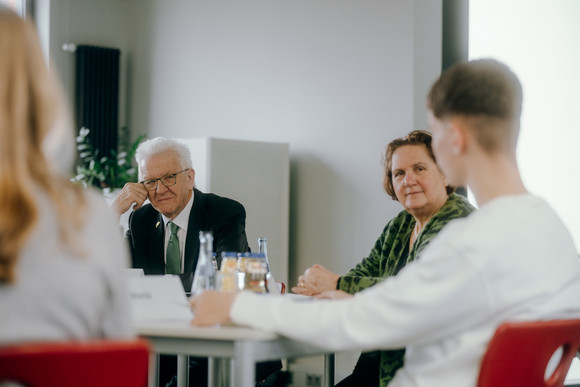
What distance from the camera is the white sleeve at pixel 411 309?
164 cm

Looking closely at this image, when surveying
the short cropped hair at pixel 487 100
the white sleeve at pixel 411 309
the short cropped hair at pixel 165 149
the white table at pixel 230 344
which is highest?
the short cropped hair at pixel 487 100

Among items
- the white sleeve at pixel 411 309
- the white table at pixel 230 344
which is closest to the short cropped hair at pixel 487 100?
the white sleeve at pixel 411 309

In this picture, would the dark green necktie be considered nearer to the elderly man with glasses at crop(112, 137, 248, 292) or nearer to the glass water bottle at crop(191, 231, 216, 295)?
the elderly man with glasses at crop(112, 137, 248, 292)

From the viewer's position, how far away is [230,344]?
196 centimetres

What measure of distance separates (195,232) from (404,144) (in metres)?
1.06

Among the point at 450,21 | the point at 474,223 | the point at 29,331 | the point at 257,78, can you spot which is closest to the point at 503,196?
the point at 474,223

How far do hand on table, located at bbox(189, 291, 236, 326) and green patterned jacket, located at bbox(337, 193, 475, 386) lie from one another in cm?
75

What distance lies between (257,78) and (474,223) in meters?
4.26

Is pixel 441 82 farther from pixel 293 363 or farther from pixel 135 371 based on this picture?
pixel 293 363

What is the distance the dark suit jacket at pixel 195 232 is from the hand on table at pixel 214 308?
5.03ft

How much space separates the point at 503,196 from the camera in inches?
69.7

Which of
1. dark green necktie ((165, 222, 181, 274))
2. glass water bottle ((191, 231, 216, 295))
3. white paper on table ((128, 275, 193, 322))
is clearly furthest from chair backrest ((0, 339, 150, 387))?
dark green necktie ((165, 222, 181, 274))

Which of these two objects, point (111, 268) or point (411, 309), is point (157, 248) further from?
point (111, 268)

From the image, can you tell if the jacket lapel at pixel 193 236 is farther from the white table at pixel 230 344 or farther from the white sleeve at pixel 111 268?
the white sleeve at pixel 111 268
